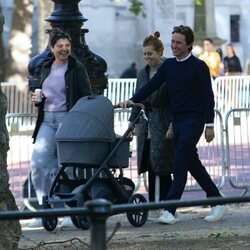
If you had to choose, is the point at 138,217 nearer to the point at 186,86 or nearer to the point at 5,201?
the point at 186,86

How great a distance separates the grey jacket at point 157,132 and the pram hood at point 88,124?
650 mm

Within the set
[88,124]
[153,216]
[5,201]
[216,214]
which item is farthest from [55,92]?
[5,201]

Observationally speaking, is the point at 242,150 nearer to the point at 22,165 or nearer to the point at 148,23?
the point at 22,165

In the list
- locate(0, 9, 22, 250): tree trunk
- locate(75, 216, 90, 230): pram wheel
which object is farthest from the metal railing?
locate(0, 9, 22, 250): tree trunk

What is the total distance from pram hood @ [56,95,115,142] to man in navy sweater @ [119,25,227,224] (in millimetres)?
295

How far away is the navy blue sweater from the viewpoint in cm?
1098

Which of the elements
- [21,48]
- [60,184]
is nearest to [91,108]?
[60,184]

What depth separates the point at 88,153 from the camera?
10.7 meters

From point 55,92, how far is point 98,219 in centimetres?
554

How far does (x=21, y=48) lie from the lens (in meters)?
34.7

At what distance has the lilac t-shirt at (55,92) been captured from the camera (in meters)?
11.3

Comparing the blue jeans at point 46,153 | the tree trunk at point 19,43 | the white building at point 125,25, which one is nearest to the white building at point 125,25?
the white building at point 125,25

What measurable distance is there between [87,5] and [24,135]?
34.5 meters

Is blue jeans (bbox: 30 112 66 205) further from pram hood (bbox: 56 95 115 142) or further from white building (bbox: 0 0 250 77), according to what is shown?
white building (bbox: 0 0 250 77)
